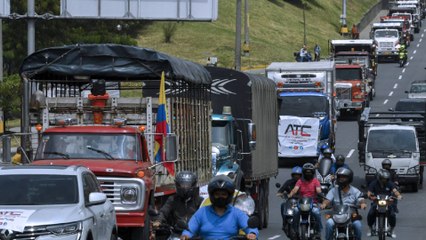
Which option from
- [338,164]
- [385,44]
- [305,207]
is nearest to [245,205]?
[305,207]

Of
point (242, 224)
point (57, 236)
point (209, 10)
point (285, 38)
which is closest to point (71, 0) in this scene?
point (209, 10)

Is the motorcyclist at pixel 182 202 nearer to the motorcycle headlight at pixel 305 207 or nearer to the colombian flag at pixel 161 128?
the colombian flag at pixel 161 128

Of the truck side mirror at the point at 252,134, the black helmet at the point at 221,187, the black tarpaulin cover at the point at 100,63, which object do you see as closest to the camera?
the black helmet at the point at 221,187

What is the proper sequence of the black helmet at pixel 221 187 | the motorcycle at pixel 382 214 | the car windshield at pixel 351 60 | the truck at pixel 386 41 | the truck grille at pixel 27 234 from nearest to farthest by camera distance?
the black helmet at pixel 221 187 → the truck grille at pixel 27 234 → the motorcycle at pixel 382 214 → the car windshield at pixel 351 60 → the truck at pixel 386 41

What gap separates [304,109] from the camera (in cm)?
4562

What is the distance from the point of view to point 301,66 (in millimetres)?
49219

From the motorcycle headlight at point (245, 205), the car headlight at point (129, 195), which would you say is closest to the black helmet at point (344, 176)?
the car headlight at point (129, 195)

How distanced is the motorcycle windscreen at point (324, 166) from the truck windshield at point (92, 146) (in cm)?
954

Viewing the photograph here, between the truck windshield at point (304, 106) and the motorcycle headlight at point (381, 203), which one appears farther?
the truck windshield at point (304, 106)

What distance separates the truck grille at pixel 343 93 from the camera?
58438mm

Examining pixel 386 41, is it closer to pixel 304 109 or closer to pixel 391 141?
pixel 304 109

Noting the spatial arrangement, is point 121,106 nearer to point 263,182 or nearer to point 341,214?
point 341,214

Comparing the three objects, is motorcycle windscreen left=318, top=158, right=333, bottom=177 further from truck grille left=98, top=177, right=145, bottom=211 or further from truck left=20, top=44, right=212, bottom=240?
truck grille left=98, top=177, right=145, bottom=211

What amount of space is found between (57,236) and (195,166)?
789cm
